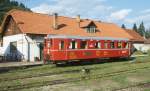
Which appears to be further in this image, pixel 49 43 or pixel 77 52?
pixel 77 52

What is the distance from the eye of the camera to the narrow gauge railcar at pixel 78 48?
27.3 metres

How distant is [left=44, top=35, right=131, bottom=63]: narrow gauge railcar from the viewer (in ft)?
89.5

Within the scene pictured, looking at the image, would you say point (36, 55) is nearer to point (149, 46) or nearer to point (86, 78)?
point (86, 78)

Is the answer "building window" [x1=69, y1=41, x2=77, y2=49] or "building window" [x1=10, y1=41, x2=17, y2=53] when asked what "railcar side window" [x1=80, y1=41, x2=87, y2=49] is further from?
"building window" [x1=10, y1=41, x2=17, y2=53]

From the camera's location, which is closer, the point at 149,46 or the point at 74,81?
the point at 74,81

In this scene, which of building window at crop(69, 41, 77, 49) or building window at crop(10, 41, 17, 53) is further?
building window at crop(10, 41, 17, 53)

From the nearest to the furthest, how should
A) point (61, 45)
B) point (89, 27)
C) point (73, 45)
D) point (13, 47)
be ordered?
point (61, 45) < point (73, 45) < point (13, 47) < point (89, 27)

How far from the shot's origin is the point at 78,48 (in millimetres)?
28766

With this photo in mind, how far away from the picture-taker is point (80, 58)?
1147 inches

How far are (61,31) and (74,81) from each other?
24.8 m

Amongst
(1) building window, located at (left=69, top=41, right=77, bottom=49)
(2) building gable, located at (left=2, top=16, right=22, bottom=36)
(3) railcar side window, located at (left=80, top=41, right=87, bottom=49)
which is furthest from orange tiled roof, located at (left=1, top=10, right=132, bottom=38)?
(1) building window, located at (left=69, top=41, right=77, bottom=49)

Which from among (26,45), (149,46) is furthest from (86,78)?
(149,46)

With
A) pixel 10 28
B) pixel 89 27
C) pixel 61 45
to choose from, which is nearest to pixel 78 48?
pixel 61 45

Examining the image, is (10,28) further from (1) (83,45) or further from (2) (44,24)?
(1) (83,45)
